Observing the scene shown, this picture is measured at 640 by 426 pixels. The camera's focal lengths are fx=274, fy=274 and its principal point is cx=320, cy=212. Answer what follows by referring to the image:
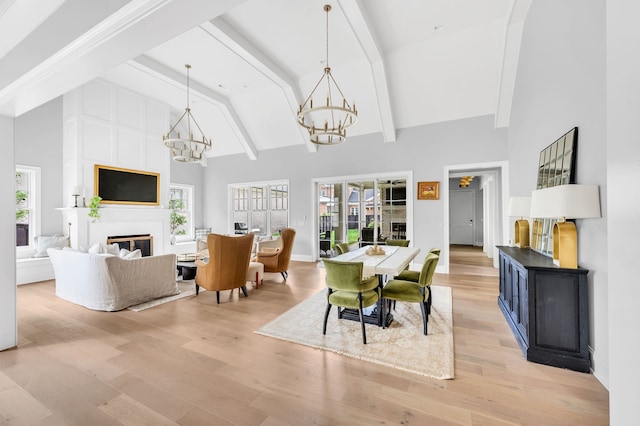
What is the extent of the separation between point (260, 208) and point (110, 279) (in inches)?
199

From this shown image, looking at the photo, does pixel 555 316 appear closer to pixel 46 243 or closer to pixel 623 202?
pixel 623 202

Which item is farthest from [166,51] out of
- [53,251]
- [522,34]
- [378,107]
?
[522,34]

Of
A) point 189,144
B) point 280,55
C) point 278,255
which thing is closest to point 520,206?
point 278,255

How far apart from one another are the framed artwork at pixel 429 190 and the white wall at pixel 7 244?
6.24 m

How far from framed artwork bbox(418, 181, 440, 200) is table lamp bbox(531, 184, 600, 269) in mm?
3508

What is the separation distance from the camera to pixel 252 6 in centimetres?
398

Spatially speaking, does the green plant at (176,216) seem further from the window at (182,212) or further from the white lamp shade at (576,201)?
the white lamp shade at (576,201)

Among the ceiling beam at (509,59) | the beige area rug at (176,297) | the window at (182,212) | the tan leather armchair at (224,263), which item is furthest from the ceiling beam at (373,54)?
the window at (182,212)

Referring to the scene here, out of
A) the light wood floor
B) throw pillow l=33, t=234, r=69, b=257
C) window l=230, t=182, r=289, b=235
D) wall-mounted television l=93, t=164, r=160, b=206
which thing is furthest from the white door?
throw pillow l=33, t=234, r=69, b=257

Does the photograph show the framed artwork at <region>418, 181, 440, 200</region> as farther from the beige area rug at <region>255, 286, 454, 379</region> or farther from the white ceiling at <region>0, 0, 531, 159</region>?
the beige area rug at <region>255, 286, 454, 379</region>

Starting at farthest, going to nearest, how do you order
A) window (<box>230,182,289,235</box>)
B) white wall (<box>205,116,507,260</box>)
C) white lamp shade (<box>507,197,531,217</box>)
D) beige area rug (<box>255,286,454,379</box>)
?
window (<box>230,182,289,235</box>) < white wall (<box>205,116,507,260</box>) < white lamp shade (<box>507,197,531,217</box>) < beige area rug (<box>255,286,454,379</box>)

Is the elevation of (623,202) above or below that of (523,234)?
above

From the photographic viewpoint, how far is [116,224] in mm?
6020

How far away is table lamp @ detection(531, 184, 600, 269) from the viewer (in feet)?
7.06
